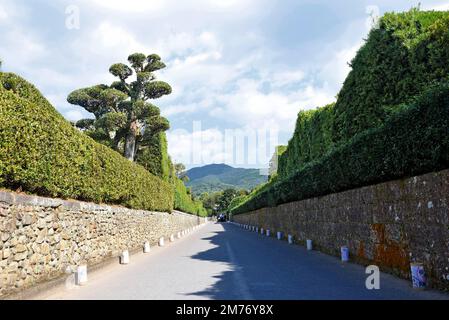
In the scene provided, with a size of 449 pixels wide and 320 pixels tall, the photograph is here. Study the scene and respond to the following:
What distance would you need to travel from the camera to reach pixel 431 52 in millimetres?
10055

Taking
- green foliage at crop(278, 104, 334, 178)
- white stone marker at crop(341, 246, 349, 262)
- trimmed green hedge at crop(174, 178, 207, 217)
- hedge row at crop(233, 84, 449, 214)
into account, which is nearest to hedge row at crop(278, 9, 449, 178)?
hedge row at crop(233, 84, 449, 214)

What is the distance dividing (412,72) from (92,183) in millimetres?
9388

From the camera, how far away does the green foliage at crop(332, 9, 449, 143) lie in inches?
395

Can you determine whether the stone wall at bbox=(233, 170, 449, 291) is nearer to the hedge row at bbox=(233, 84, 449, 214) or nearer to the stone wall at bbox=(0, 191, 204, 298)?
the hedge row at bbox=(233, 84, 449, 214)

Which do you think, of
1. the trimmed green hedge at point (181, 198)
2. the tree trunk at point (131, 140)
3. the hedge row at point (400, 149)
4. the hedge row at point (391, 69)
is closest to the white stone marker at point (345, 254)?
the hedge row at point (400, 149)

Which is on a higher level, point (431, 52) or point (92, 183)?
point (431, 52)

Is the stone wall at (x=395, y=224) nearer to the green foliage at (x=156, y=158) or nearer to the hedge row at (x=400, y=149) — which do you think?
the hedge row at (x=400, y=149)

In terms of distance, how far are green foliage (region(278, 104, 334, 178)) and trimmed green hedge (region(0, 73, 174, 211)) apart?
878 centimetres

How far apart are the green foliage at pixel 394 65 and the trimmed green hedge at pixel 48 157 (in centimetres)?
832

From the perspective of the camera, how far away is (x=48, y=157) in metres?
8.59

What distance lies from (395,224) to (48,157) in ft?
24.5

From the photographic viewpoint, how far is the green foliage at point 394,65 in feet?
32.9
